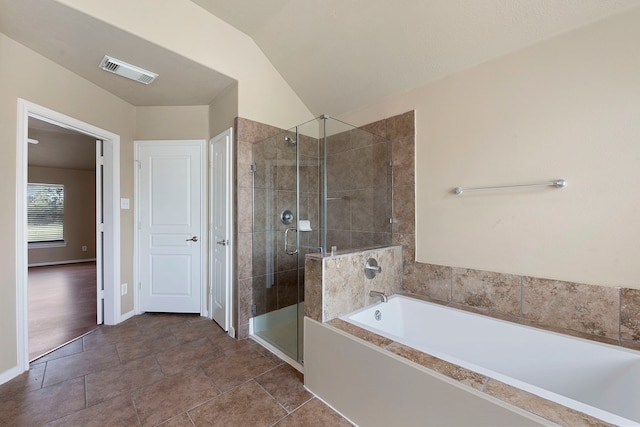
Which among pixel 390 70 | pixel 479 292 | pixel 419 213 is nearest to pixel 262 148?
pixel 390 70

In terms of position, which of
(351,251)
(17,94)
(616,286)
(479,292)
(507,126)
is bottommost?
(479,292)

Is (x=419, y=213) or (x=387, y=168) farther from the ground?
(x=387, y=168)

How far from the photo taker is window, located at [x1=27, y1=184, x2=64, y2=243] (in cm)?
591

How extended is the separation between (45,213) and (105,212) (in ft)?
16.9

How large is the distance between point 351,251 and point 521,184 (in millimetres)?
1267

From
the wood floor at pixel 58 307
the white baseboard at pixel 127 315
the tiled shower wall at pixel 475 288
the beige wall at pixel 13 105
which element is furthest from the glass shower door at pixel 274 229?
the wood floor at pixel 58 307

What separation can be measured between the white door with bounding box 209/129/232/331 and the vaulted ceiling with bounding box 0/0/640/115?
639 millimetres

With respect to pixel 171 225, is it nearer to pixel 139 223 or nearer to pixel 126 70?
pixel 139 223

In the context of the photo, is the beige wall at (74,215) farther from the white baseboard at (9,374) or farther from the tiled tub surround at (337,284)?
the tiled tub surround at (337,284)

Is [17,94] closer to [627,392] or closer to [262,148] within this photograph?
[262,148]

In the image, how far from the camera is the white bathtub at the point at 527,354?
4.09 feet

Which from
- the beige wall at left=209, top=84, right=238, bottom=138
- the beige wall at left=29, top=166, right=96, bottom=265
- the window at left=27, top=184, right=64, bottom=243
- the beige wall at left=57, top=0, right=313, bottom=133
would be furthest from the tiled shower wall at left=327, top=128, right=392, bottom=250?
the window at left=27, top=184, right=64, bottom=243

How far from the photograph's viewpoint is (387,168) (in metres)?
2.54

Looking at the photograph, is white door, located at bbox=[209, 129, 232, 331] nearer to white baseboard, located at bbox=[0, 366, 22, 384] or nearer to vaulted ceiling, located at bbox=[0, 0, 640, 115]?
vaulted ceiling, located at bbox=[0, 0, 640, 115]
